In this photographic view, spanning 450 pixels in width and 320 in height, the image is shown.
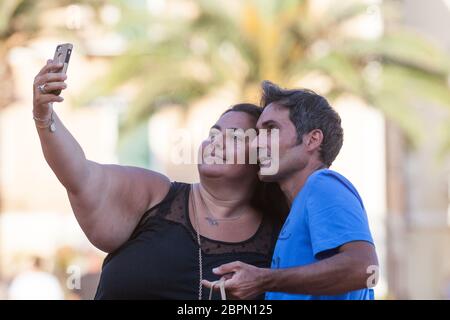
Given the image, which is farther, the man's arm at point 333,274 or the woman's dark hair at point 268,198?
the woman's dark hair at point 268,198

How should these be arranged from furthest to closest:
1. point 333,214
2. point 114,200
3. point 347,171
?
point 347,171
point 114,200
point 333,214

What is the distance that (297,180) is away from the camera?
341cm

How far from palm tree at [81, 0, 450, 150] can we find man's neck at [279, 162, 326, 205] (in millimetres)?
9838

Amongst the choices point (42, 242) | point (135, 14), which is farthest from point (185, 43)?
point (42, 242)

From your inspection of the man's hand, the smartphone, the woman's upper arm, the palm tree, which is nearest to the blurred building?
the palm tree

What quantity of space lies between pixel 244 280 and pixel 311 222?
26 centimetres

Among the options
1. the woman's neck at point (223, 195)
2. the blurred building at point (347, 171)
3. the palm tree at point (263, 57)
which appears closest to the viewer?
the woman's neck at point (223, 195)

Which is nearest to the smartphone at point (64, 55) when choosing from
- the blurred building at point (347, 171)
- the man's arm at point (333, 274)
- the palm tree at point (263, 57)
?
the man's arm at point (333, 274)

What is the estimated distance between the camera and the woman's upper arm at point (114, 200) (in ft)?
11.5

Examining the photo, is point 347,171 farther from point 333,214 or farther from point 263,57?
point 333,214

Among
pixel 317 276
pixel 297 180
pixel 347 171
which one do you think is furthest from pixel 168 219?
pixel 347 171

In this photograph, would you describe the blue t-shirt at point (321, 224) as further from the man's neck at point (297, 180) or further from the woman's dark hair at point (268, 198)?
the woman's dark hair at point (268, 198)

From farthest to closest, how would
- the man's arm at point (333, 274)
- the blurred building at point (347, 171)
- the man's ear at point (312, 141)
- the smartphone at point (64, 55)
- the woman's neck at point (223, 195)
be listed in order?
the blurred building at point (347, 171) → the woman's neck at point (223, 195) → the man's ear at point (312, 141) → the smartphone at point (64, 55) → the man's arm at point (333, 274)

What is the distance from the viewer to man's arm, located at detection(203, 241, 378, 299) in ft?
9.61
